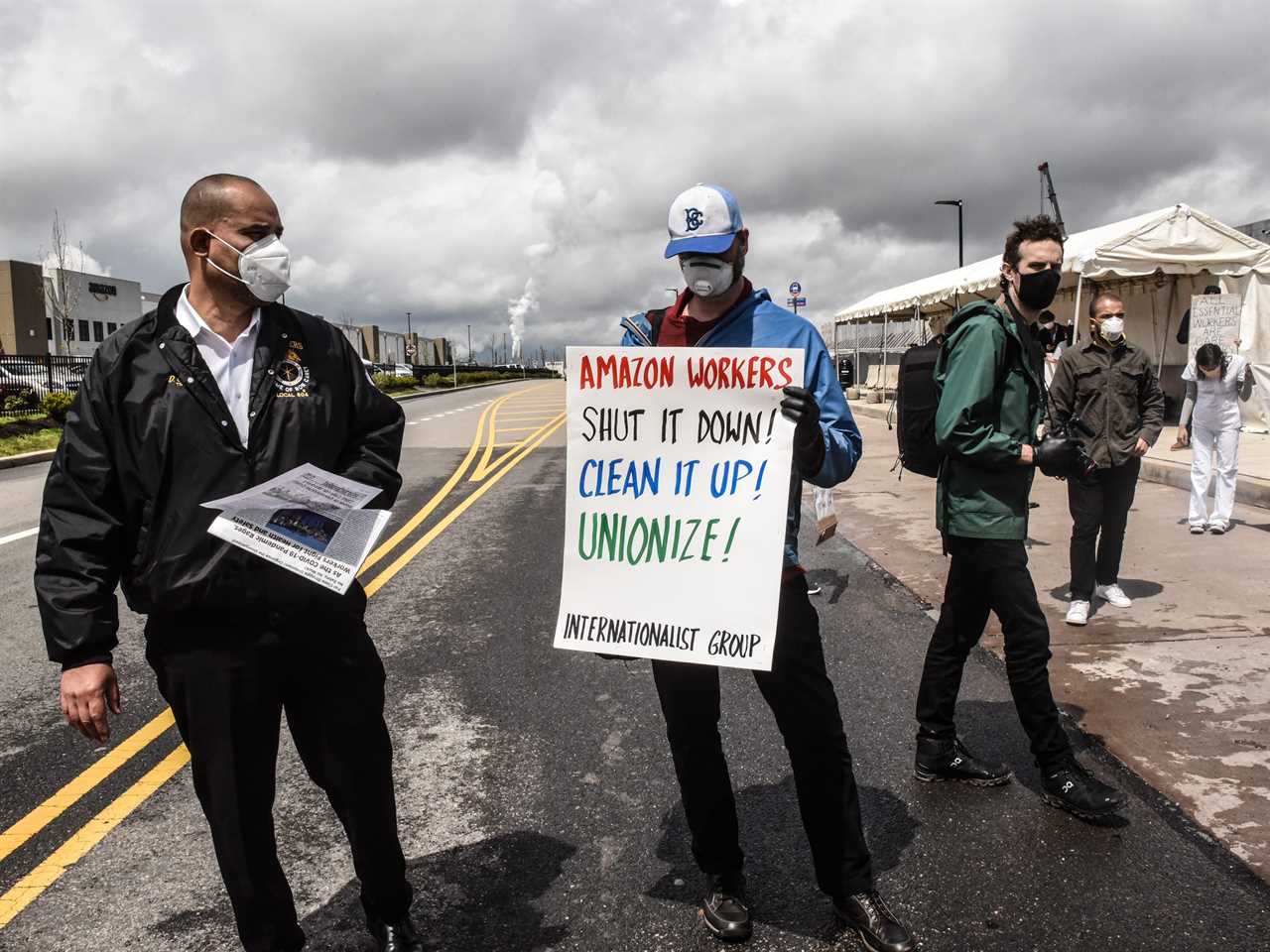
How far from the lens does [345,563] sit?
2336 millimetres

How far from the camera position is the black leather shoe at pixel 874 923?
2521 millimetres

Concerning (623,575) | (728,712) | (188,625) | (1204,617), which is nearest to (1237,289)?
(1204,617)

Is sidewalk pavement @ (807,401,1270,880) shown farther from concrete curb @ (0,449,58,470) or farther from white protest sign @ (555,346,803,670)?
concrete curb @ (0,449,58,470)

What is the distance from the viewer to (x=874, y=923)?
256 cm

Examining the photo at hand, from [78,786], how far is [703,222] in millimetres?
3147

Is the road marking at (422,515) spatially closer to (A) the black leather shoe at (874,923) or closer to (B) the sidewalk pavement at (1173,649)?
(A) the black leather shoe at (874,923)

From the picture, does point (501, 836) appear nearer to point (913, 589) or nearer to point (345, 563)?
point (345, 563)

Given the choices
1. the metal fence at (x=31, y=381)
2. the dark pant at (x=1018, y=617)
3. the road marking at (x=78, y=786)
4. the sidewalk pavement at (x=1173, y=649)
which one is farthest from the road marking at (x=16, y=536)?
the metal fence at (x=31, y=381)

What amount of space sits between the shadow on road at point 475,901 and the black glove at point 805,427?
1.45 meters

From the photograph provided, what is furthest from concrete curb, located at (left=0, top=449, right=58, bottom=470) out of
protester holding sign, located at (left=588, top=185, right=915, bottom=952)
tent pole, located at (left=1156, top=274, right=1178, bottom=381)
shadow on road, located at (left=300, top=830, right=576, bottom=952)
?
tent pole, located at (left=1156, top=274, right=1178, bottom=381)

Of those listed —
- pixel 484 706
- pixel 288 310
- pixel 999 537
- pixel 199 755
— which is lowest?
pixel 484 706

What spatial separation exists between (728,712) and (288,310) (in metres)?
2.66

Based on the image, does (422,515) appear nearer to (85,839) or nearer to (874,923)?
(85,839)

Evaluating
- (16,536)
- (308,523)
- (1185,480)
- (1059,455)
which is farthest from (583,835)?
(1185,480)
